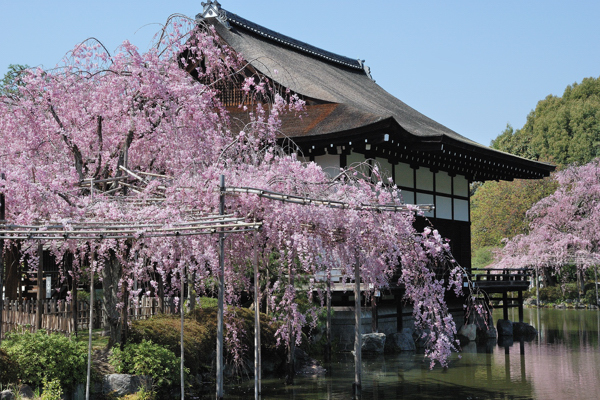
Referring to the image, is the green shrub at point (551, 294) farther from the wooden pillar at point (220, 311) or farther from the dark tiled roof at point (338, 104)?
the wooden pillar at point (220, 311)

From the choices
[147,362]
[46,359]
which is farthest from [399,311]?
[46,359]

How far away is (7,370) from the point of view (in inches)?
405

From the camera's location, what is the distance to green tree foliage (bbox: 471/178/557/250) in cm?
4300

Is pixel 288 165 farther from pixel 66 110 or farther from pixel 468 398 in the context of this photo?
pixel 468 398

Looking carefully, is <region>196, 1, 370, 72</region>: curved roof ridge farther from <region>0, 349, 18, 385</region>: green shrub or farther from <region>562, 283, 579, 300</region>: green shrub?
<region>562, 283, 579, 300</region>: green shrub

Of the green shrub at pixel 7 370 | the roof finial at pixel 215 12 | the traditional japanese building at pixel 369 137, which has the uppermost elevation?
the roof finial at pixel 215 12

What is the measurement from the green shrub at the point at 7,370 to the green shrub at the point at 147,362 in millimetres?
1833

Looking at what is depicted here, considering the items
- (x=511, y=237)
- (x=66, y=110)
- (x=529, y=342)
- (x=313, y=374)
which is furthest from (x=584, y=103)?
(x=66, y=110)

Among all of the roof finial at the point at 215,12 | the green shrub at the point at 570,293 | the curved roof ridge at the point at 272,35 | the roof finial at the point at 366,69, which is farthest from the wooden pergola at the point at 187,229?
the green shrub at the point at 570,293

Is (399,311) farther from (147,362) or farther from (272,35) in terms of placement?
(272,35)

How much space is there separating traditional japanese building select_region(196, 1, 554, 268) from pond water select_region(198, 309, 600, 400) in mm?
4865

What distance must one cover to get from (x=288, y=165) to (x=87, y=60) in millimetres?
4313

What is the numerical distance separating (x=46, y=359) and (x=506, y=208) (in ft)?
123

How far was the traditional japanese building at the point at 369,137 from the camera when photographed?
18375 mm
